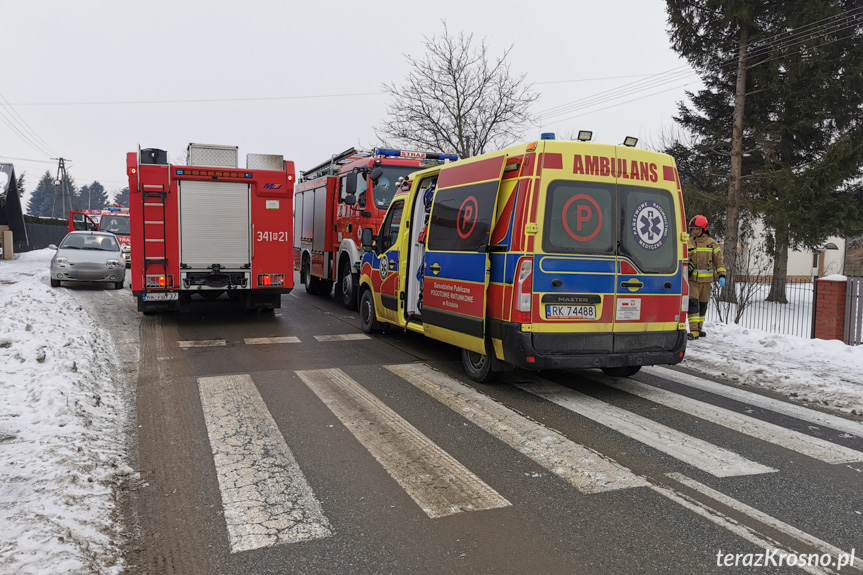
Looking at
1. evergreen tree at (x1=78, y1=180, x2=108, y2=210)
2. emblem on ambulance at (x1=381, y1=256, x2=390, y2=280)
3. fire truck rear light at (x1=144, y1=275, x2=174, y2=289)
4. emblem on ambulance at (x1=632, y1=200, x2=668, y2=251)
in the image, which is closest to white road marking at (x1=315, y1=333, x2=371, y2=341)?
emblem on ambulance at (x1=381, y1=256, x2=390, y2=280)

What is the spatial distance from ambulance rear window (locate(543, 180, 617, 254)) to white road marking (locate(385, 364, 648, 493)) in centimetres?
169

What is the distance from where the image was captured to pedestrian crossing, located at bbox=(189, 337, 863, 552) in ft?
12.0

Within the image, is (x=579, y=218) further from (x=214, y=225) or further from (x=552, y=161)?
(x=214, y=225)

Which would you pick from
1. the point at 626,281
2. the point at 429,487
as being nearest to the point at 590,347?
the point at 626,281

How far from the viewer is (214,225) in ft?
35.2

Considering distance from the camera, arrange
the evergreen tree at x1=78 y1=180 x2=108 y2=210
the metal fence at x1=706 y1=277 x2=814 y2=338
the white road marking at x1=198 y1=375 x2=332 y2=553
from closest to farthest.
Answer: the white road marking at x1=198 y1=375 x2=332 y2=553
the metal fence at x1=706 y1=277 x2=814 y2=338
the evergreen tree at x1=78 y1=180 x2=108 y2=210

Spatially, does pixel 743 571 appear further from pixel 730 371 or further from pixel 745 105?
pixel 745 105

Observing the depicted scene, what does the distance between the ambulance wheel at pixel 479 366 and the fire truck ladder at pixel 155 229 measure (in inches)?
238

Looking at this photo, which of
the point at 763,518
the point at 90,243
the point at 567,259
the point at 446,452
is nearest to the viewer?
the point at 763,518

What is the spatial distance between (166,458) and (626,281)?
4566 millimetres

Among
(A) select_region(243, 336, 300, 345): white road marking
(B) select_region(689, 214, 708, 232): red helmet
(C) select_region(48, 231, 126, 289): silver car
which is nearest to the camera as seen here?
(A) select_region(243, 336, 300, 345): white road marking

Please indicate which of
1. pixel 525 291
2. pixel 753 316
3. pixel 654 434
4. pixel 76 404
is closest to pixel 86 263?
pixel 76 404

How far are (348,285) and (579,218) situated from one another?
7815 millimetres

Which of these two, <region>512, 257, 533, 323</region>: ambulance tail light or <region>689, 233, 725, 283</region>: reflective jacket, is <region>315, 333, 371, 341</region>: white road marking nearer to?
<region>512, 257, 533, 323</region>: ambulance tail light
